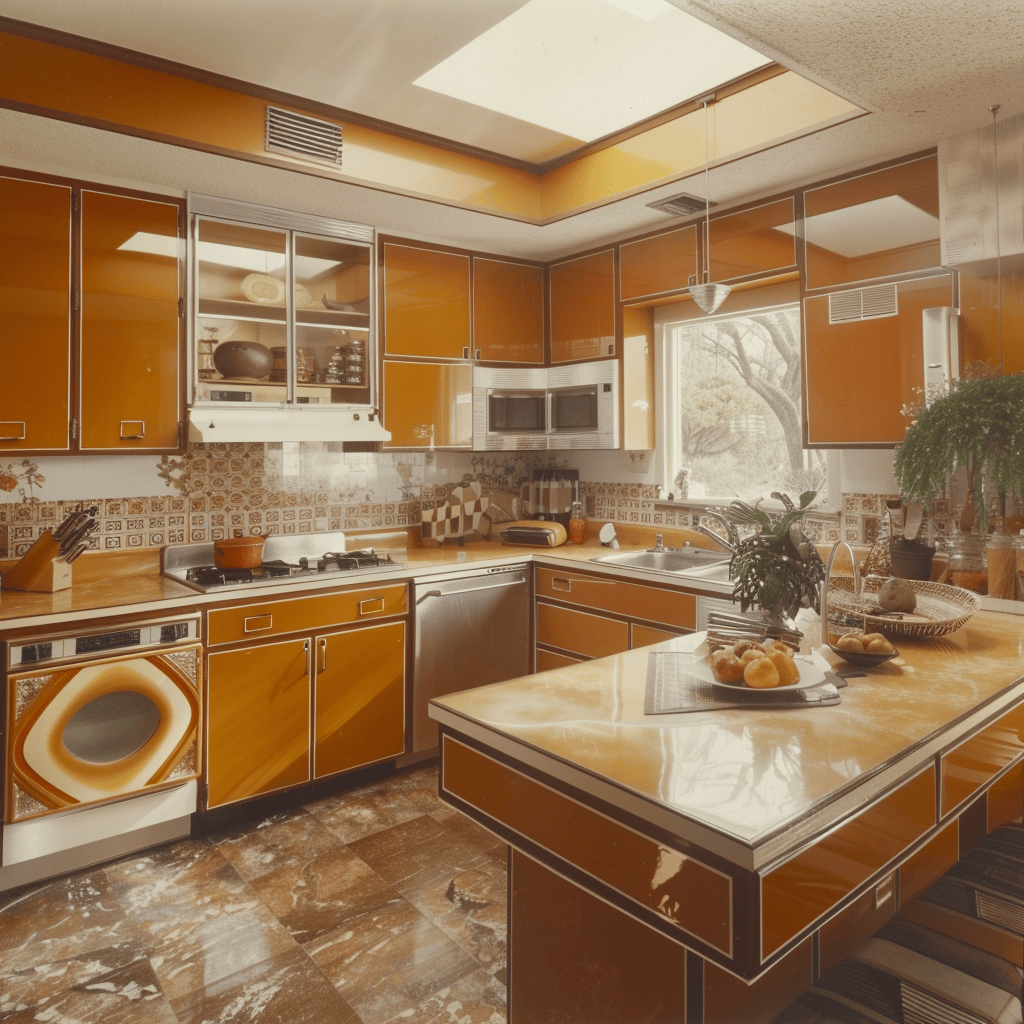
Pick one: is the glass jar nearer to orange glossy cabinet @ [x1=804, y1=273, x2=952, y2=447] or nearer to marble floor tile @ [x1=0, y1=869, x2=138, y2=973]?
orange glossy cabinet @ [x1=804, y1=273, x2=952, y2=447]

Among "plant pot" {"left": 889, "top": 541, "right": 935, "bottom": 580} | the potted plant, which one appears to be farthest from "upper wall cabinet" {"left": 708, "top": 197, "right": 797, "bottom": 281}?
"plant pot" {"left": 889, "top": 541, "right": 935, "bottom": 580}

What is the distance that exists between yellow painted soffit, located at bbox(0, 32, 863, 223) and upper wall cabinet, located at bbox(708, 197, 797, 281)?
45 cm

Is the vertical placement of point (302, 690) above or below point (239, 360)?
below

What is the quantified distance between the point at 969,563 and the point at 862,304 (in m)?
1.03

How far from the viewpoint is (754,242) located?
130 inches

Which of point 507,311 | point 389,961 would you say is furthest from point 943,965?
point 507,311

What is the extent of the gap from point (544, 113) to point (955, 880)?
298 cm

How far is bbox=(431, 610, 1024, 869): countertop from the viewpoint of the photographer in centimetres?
115

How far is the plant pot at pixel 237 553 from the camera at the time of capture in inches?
126

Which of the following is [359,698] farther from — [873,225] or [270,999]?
[873,225]

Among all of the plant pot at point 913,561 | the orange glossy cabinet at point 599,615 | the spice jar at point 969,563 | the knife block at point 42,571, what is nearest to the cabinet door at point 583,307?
the orange glossy cabinet at point 599,615

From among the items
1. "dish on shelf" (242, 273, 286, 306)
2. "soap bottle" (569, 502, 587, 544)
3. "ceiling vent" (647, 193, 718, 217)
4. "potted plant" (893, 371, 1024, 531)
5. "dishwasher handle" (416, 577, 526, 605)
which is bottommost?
"dishwasher handle" (416, 577, 526, 605)

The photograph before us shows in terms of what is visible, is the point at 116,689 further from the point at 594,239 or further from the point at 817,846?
the point at 594,239

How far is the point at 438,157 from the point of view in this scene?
3.32 m
